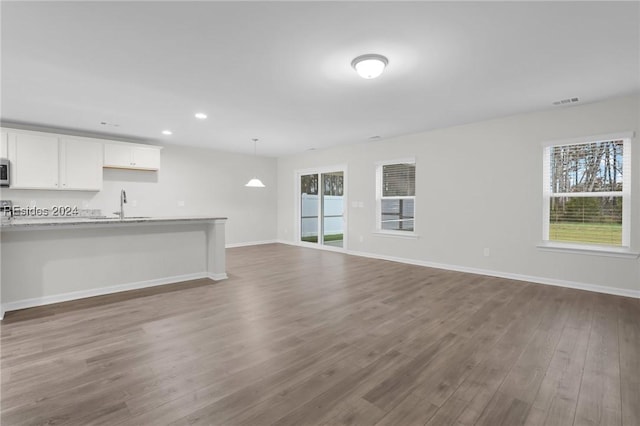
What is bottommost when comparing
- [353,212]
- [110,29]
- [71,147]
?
[353,212]

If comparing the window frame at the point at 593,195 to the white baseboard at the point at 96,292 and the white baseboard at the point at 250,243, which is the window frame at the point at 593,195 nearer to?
the white baseboard at the point at 96,292

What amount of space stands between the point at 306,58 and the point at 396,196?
13.3 feet

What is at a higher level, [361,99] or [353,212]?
[361,99]

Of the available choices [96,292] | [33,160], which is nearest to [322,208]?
[96,292]

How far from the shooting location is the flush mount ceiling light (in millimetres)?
2824

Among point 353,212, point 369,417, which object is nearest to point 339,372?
point 369,417

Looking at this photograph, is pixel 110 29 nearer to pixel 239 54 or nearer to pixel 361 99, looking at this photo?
pixel 239 54

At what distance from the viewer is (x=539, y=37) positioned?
8.31 ft

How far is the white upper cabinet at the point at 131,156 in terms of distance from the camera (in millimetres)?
5865

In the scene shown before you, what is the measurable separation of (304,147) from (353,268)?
336cm

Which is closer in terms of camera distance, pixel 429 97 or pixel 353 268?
pixel 429 97

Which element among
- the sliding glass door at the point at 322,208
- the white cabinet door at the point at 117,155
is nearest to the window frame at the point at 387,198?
the sliding glass door at the point at 322,208

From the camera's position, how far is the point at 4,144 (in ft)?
15.9

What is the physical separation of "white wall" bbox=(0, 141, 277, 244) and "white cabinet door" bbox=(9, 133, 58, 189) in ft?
1.34
